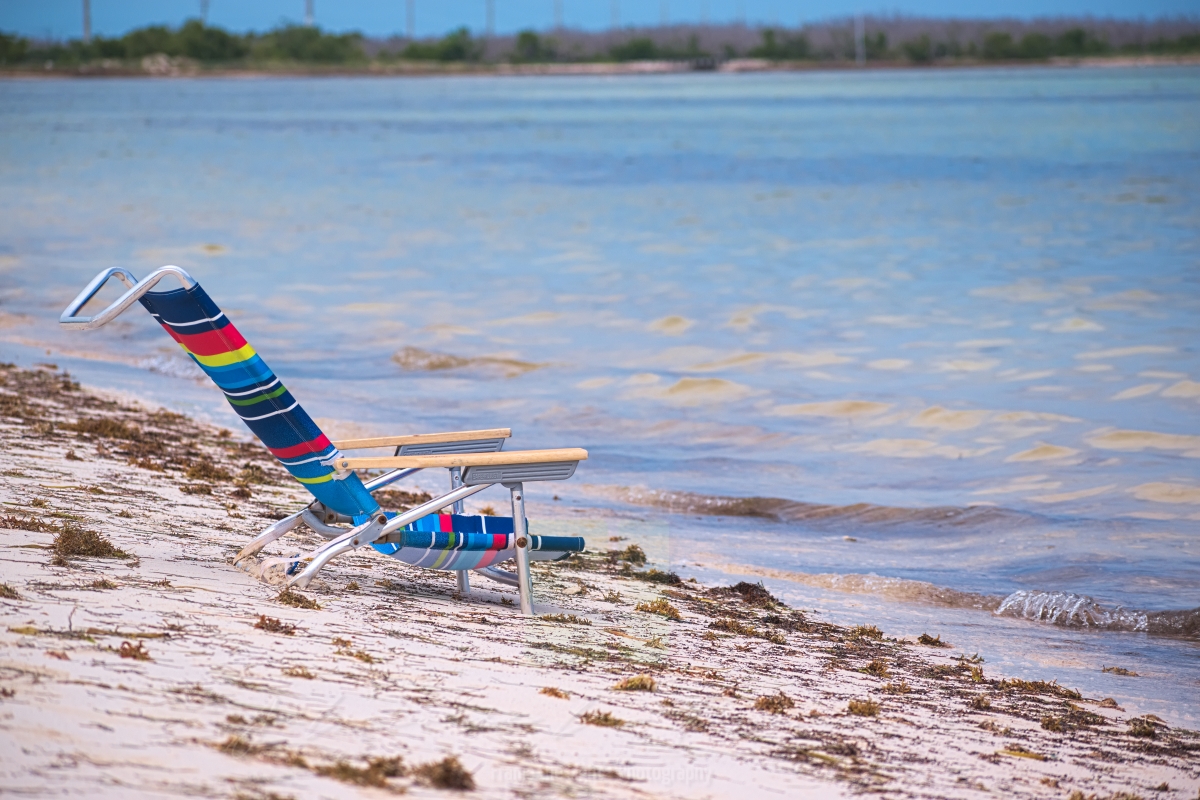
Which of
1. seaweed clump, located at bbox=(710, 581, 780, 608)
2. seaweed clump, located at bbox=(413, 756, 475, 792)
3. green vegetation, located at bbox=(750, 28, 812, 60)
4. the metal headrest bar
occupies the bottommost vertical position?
seaweed clump, located at bbox=(710, 581, 780, 608)

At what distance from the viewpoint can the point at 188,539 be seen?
5332 millimetres

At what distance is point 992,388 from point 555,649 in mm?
8881

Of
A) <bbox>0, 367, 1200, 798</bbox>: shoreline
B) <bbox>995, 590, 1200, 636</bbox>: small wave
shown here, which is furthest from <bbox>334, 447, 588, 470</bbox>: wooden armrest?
<bbox>995, 590, 1200, 636</bbox>: small wave

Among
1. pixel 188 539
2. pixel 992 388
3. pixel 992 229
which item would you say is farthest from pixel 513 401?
pixel 992 229

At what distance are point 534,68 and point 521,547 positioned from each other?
165 m

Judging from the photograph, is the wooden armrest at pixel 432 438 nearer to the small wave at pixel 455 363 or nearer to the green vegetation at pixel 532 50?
the small wave at pixel 455 363

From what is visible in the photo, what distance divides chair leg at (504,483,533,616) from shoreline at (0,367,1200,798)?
9cm

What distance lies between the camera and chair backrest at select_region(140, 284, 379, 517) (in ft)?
15.2

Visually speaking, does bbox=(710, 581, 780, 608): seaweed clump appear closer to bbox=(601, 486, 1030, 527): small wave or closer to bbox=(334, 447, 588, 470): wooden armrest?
bbox=(334, 447, 588, 470): wooden armrest

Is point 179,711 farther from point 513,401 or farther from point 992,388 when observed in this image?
point 992,388

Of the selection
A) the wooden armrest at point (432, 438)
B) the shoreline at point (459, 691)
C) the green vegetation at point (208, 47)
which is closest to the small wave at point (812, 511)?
the shoreline at point (459, 691)

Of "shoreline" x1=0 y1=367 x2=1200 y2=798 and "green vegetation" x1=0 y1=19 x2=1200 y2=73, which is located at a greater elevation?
"green vegetation" x1=0 y1=19 x2=1200 y2=73

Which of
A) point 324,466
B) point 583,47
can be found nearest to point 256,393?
point 324,466

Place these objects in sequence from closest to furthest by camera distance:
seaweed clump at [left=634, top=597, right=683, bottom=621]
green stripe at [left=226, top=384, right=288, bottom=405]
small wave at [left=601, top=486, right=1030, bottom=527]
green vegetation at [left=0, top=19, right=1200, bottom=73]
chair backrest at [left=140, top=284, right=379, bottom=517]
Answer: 1. chair backrest at [left=140, top=284, right=379, bottom=517]
2. green stripe at [left=226, top=384, right=288, bottom=405]
3. seaweed clump at [left=634, top=597, right=683, bottom=621]
4. small wave at [left=601, top=486, right=1030, bottom=527]
5. green vegetation at [left=0, top=19, right=1200, bottom=73]
